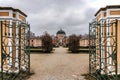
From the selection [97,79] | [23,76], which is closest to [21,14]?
[23,76]

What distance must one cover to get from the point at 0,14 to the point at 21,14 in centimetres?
167

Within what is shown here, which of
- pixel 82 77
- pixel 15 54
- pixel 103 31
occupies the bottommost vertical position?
pixel 82 77

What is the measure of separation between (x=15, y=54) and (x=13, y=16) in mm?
1883

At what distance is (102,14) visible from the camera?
40.2 ft

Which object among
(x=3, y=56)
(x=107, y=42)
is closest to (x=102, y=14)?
(x=107, y=42)

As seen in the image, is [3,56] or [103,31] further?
[103,31]

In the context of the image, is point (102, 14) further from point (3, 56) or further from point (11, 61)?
point (3, 56)

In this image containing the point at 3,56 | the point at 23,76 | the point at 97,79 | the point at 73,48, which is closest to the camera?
A: the point at 3,56

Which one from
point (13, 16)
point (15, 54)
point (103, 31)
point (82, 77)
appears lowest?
point (82, 77)

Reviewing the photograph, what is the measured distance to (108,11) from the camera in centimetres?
1154

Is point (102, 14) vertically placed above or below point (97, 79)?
above

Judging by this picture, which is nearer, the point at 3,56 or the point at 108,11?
the point at 3,56

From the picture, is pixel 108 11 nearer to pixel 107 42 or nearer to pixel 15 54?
pixel 107 42

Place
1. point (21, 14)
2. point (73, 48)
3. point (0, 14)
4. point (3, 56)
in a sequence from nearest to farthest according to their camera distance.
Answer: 1. point (3, 56)
2. point (0, 14)
3. point (21, 14)
4. point (73, 48)
